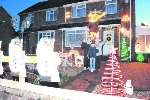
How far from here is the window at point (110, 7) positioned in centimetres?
447

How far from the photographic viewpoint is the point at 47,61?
17.9 ft

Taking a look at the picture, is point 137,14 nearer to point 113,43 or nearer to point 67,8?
point 113,43

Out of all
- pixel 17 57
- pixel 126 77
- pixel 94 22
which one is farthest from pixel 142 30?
pixel 17 57

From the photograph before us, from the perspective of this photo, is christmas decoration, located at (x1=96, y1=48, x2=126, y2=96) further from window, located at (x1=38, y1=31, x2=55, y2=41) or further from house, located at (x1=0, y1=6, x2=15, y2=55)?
house, located at (x1=0, y1=6, x2=15, y2=55)

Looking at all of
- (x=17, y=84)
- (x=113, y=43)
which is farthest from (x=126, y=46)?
(x=17, y=84)

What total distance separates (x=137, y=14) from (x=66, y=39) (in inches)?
41.4

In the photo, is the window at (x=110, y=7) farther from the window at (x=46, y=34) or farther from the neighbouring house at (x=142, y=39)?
the window at (x=46, y=34)

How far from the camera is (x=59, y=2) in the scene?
518cm

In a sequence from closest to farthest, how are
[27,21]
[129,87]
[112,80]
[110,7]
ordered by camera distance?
[129,87], [112,80], [110,7], [27,21]

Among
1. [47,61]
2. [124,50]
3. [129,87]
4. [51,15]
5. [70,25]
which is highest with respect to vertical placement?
[51,15]

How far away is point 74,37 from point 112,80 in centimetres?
71

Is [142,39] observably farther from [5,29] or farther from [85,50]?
[5,29]

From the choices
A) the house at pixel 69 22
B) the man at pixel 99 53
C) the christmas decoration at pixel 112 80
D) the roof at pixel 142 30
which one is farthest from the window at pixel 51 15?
the roof at pixel 142 30

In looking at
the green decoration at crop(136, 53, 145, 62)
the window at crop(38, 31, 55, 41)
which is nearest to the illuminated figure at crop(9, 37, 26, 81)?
the window at crop(38, 31, 55, 41)
